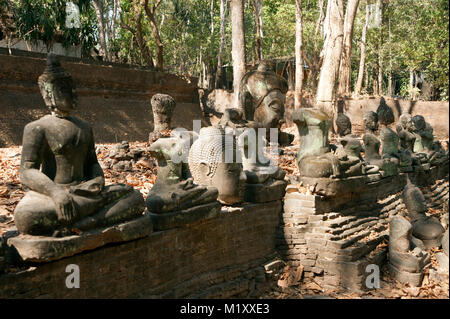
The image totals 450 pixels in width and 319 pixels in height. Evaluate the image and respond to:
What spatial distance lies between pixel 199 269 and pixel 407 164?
561 centimetres

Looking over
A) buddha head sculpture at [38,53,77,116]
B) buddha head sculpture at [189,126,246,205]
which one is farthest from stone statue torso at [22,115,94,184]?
buddha head sculpture at [189,126,246,205]

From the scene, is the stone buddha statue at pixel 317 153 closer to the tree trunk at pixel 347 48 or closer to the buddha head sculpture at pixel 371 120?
the buddha head sculpture at pixel 371 120

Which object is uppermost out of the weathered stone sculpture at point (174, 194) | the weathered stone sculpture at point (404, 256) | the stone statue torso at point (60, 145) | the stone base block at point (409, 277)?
the stone statue torso at point (60, 145)

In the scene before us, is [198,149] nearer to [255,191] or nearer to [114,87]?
[255,191]

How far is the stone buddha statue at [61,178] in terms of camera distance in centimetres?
318

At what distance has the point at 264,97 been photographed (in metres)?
8.94

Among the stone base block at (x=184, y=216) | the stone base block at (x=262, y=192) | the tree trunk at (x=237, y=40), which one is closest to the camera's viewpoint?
Answer: the stone base block at (x=184, y=216)

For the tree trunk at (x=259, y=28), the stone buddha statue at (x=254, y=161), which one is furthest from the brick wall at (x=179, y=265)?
the tree trunk at (x=259, y=28)

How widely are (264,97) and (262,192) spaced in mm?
4098

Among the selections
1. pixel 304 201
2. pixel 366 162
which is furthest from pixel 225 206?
pixel 366 162

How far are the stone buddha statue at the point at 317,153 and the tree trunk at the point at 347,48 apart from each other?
6954 mm

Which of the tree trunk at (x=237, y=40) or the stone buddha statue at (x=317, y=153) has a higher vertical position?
the tree trunk at (x=237, y=40)

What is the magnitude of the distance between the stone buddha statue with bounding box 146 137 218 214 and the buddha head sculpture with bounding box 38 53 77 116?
1040mm
